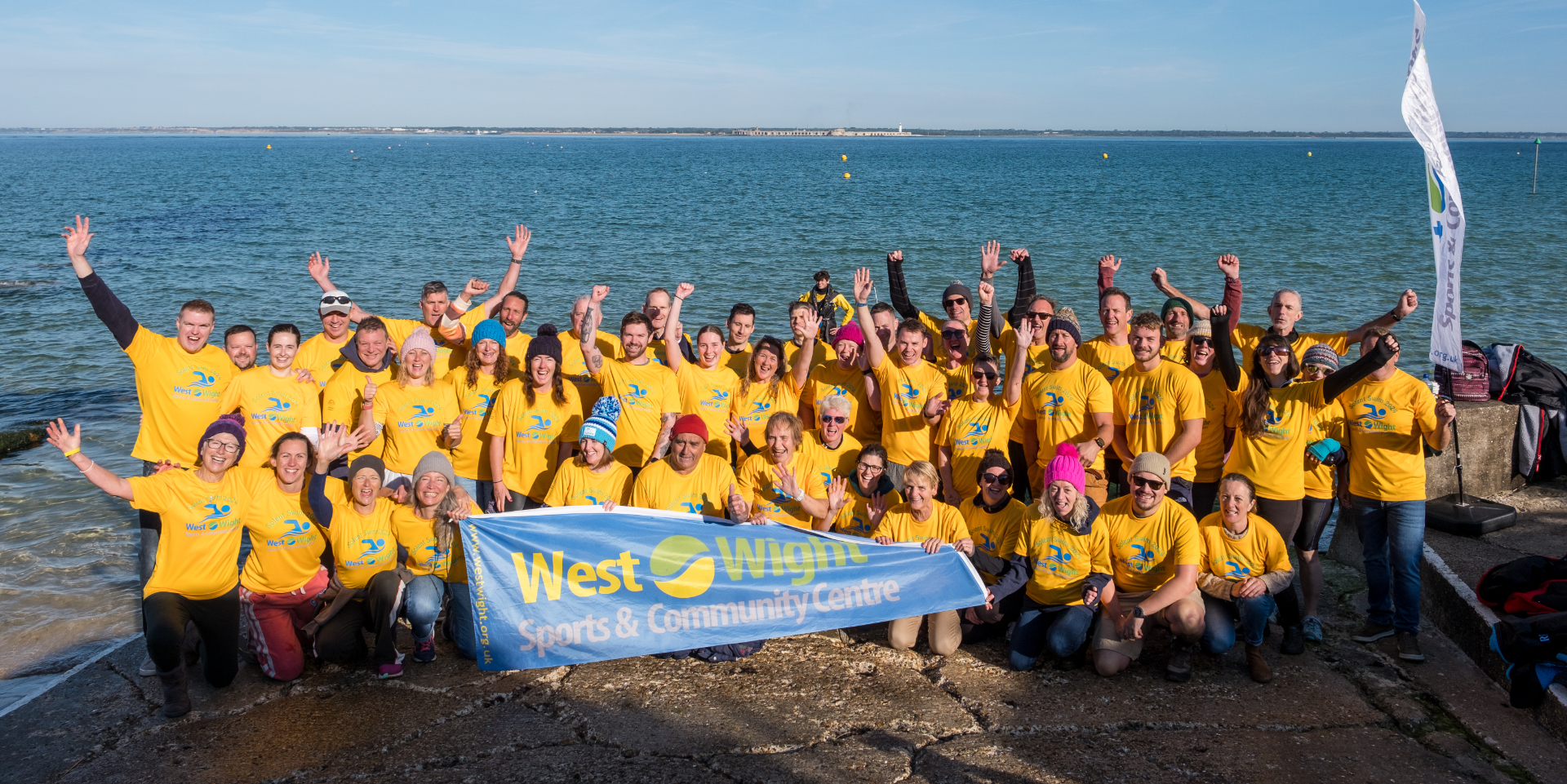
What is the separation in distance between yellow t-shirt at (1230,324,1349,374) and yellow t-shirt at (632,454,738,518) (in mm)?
4146

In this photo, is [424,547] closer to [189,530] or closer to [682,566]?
[189,530]

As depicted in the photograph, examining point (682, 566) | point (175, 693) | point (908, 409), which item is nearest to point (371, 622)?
point (175, 693)

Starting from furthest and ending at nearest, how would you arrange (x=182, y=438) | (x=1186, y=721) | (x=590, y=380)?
(x=590, y=380) < (x=182, y=438) < (x=1186, y=721)

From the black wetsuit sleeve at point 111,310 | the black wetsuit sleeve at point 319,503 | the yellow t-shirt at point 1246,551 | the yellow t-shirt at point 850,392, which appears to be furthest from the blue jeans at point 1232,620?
the black wetsuit sleeve at point 111,310

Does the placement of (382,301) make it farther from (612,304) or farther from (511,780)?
(511,780)

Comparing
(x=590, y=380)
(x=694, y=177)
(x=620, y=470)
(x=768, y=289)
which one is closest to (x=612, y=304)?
(x=768, y=289)

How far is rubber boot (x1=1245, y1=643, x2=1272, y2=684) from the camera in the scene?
19.8ft

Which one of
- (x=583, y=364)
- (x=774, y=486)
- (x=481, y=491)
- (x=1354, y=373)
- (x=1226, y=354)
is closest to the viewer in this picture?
(x=1354, y=373)

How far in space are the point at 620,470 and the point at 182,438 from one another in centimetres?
313

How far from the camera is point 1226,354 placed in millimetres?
7039

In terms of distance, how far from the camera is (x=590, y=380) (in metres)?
8.34

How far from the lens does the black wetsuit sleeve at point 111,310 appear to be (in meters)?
6.70

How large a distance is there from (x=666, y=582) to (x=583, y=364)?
293 cm

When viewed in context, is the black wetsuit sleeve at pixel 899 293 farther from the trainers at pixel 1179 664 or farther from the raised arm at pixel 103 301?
the raised arm at pixel 103 301
